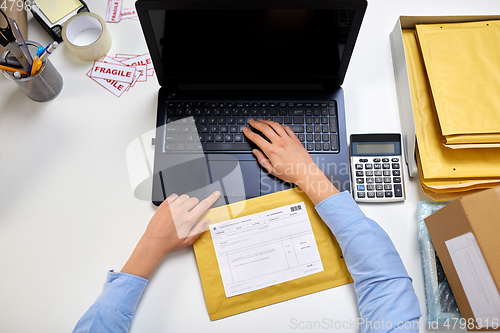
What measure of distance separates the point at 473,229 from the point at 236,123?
18.5 inches

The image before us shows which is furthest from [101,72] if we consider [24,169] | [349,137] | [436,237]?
[436,237]

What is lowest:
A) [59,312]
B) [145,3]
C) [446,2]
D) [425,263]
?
[59,312]

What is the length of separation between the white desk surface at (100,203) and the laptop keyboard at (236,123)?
7cm

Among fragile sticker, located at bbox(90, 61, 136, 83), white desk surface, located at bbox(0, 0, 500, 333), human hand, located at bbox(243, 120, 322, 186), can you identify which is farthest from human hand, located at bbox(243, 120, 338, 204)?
fragile sticker, located at bbox(90, 61, 136, 83)

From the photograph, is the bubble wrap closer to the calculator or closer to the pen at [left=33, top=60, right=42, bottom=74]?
the calculator

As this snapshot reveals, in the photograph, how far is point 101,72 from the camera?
0.78 metres

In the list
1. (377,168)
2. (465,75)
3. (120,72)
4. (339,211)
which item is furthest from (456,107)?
(120,72)

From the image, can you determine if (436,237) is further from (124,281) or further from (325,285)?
(124,281)

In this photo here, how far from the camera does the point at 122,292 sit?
2.00ft

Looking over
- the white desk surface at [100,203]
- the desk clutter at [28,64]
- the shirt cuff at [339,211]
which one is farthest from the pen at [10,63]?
the shirt cuff at [339,211]

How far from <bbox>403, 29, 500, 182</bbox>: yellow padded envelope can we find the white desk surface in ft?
0.17

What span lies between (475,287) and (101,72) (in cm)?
86

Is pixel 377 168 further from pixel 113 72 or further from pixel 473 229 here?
pixel 113 72

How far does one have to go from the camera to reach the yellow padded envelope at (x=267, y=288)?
2.06ft
